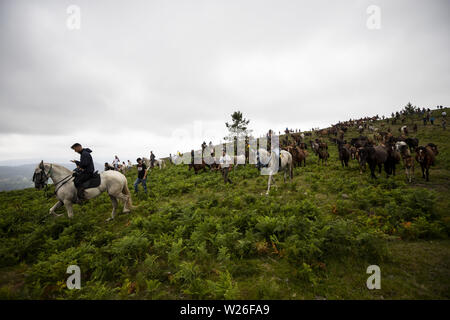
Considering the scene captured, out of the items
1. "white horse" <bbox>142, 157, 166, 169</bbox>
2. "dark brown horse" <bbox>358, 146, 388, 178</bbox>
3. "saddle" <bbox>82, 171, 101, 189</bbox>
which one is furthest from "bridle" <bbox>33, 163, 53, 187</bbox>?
"white horse" <bbox>142, 157, 166, 169</bbox>

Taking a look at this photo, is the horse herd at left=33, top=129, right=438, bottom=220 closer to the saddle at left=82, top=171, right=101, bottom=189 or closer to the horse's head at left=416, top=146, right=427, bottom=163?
the horse's head at left=416, top=146, right=427, bottom=163

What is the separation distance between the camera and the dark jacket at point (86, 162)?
7633 millimetres

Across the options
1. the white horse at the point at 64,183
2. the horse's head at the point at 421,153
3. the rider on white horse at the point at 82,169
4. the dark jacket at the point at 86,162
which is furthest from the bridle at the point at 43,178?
the horse's head at the point at 421,153

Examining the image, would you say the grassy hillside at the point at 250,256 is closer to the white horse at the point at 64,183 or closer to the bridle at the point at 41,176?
the white horse at the point at 64,183

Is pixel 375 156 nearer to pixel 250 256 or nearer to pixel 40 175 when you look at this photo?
pixel 250 256

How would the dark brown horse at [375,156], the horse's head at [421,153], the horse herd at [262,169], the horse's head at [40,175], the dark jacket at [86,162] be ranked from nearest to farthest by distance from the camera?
the dark jacket at [86,162]
the horse's head at [40,175]
the horse herd at [262,169]
the horse's head at [421,153]
the dark brown horse at [375,156]

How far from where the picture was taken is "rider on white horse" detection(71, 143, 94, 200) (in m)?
7.68

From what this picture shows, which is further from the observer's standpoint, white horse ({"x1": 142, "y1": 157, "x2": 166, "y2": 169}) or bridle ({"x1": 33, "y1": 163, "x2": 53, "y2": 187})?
white horse ({"x1": 142, "y1": 157, "x2": 166, "y2": 169})

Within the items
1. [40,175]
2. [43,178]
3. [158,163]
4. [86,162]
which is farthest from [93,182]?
[158,163]

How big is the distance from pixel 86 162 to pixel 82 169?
55 cm

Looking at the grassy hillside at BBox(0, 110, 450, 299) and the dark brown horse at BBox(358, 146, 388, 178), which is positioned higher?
the dark brown horse at BBox(358, 146, 388, 178)

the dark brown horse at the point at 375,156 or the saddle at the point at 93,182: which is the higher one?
the dark brown horse at the point at 375,156

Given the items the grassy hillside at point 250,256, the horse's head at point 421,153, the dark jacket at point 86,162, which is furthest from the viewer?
the horse's head at point 421,153
